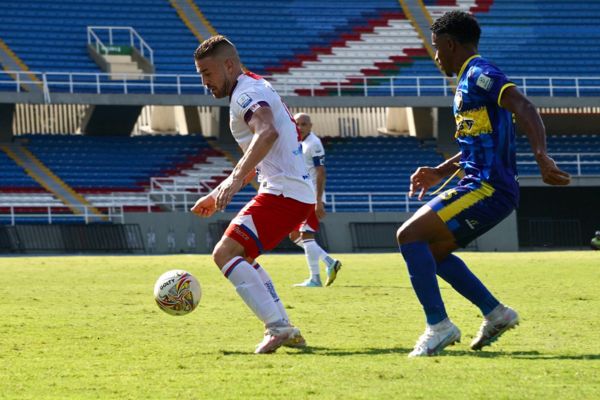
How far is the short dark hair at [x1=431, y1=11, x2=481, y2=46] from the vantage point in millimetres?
8555

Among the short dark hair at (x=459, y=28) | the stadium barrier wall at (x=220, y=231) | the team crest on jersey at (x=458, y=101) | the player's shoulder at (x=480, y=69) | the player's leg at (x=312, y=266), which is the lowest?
the stadium barrier wall at (x=220, y=231)

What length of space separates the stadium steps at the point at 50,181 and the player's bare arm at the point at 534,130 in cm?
2910

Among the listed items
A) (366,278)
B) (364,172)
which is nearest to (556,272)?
(366,278)

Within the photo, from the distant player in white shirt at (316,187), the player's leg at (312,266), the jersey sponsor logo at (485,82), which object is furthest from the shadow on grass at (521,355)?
the player's leg at (312,266)

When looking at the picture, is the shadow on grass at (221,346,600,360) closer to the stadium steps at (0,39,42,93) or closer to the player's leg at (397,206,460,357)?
the player's leg at (397,206,460,357)

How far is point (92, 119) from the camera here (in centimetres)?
4397

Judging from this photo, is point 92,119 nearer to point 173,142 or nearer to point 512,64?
point 173,142

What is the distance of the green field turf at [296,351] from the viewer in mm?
6650

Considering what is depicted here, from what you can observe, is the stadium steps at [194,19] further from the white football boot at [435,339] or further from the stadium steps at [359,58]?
the white football boot at [435,339]

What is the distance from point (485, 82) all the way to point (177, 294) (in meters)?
3.23

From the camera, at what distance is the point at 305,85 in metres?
43.4

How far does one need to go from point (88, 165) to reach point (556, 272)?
23488mm

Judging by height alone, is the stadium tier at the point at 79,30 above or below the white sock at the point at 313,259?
above

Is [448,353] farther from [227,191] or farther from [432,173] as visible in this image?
[227,191]
